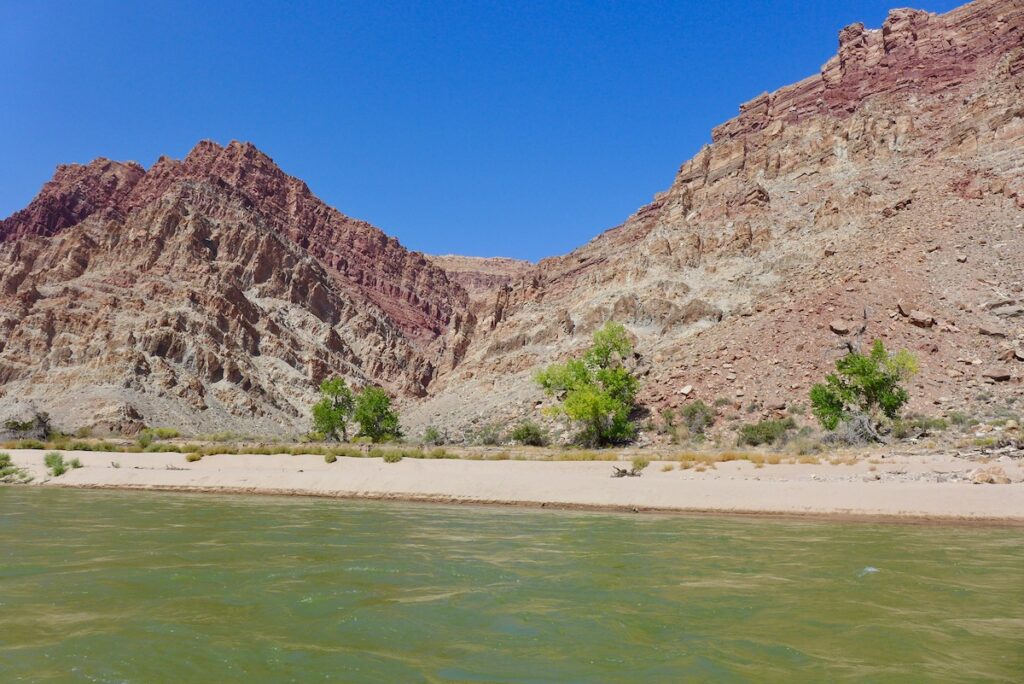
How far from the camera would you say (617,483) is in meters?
22.5

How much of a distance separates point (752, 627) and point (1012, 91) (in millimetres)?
68982

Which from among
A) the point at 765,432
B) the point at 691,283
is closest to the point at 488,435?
the point at 765,432

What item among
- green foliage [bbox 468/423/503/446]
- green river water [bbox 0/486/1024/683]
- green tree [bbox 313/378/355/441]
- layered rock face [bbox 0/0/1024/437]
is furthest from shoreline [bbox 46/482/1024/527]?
green tree [bbox 313/378/355/441]

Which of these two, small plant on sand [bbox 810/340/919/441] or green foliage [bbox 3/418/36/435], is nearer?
small plant on sand [bbox 810/340/919/441]

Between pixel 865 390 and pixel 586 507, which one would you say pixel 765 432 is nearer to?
pixel 865 390

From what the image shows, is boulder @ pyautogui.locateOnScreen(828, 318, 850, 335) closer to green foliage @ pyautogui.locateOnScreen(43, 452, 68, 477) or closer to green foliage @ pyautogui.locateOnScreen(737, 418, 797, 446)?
green foliage @ pyautogui.locateOnScreen(737, 418, 797, 446)

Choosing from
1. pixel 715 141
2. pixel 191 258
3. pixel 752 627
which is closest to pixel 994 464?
pixel 752 627

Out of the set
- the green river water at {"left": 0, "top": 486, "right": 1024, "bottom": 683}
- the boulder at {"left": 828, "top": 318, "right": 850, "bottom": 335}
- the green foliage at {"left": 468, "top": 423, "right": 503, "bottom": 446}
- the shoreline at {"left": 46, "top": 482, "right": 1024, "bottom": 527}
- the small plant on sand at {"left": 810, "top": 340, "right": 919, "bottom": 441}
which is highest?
the boulder at {"left": 828, "top": 318, "right": 850, "bottom": 335}

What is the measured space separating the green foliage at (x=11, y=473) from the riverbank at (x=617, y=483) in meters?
0.51

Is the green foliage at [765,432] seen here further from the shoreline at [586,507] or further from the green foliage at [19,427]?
the green foliage at [19,427]

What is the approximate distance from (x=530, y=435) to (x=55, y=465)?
26444 millimetres

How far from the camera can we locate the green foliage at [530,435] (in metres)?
43.2

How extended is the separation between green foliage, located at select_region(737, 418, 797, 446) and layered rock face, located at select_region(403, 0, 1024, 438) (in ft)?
9.99

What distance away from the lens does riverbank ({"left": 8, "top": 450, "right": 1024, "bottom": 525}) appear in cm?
1767
